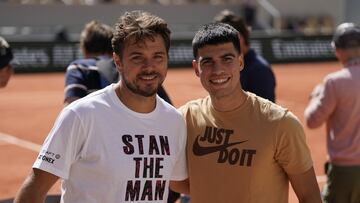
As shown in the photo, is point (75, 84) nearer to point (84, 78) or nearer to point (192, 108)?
point (84, 78)

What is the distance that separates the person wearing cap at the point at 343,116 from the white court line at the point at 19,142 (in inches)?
328

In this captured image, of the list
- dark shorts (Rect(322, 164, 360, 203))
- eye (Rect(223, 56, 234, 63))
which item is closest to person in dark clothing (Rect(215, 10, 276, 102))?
dark shorts (Rect(322, 164, 360, 203))

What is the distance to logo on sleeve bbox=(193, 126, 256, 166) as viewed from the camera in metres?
3.91

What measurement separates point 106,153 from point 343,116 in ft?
8.84

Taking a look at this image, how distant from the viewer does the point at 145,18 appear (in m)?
3.62

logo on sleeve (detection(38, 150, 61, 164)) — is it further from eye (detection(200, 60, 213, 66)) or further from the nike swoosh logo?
eye (detection(200, 60, 213, 66))

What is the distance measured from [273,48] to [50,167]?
2559cm

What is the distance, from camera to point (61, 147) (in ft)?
11.3

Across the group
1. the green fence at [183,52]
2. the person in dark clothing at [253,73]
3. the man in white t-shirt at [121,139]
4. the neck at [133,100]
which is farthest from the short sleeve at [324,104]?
the green fence at [183,52]

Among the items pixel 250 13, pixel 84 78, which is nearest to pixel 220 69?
pixel 84 78

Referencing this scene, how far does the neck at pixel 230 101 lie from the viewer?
13.1 feet

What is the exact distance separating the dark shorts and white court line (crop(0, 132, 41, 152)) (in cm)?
827

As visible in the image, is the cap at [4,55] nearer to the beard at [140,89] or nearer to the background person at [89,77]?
the background person at [89,77]

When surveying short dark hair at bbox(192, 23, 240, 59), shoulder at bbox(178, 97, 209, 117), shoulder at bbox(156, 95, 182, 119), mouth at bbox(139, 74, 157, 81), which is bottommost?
shoulder at bbox(178, 97, 209, 117)
